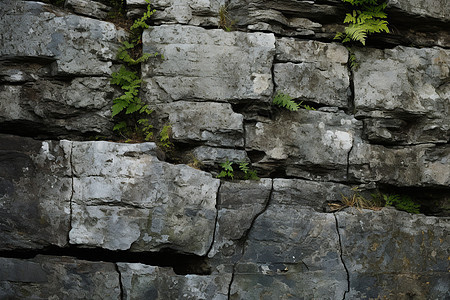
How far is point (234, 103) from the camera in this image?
6.88m

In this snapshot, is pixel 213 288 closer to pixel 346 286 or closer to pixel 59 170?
pixel 346 286

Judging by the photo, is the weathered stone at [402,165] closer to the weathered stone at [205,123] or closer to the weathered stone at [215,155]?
the weathered stone at [215,155]

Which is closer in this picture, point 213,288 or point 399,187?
point 213,288

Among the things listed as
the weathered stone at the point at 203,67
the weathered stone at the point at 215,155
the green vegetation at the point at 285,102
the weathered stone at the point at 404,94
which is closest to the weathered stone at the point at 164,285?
the weathered stone at the point at 215,155

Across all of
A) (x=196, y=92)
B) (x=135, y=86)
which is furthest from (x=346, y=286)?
(x=135, y=86)

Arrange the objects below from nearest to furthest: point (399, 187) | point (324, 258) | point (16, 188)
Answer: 1. point (16, 188)
2. point (324, 258)
3. point (399, 187)

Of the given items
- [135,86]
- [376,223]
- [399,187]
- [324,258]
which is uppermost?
[135,86]

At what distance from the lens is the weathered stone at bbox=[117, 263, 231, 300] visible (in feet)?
19.8

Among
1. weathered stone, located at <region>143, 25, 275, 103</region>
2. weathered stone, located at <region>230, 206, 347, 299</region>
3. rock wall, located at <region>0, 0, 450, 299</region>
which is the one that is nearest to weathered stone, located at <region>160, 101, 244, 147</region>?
rock wall, located at <region>0, 0, 450, 299</region>

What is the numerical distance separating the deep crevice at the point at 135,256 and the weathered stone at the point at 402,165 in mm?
2637

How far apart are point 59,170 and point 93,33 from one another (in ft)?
6.67

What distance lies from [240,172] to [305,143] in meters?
1.06

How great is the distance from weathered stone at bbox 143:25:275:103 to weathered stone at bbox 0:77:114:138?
27.6 inches

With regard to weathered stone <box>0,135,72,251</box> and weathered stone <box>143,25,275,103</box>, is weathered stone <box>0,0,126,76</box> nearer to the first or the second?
weathered stone <box>143,25,275,103</box>
